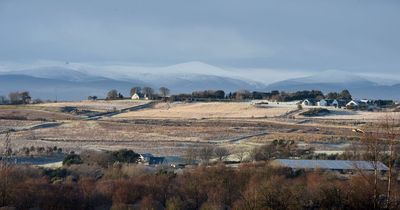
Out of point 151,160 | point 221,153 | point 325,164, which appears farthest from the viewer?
point 221,153

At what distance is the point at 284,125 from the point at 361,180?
41760mm

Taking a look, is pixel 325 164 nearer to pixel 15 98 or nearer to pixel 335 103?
pixel 335 103

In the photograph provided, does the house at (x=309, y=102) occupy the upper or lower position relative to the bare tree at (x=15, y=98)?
lower

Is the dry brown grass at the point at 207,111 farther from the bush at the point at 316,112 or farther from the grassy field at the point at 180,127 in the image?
the bush at the point at 316,112

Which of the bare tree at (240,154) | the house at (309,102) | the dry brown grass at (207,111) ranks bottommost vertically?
the bare tree at (240,154)

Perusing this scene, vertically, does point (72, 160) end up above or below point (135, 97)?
below

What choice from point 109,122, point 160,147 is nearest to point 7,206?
point 160,147

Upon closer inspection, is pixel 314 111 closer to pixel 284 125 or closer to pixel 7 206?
pixel 284 125

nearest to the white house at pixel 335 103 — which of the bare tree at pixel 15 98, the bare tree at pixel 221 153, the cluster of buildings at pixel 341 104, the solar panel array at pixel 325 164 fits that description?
the cluster of buildings at pixel 341 104

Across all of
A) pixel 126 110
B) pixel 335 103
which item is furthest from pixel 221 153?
pixel 335 103

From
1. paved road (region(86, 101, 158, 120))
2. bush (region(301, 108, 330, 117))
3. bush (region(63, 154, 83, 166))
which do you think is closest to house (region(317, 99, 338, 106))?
bush (region(301, 108, 330, 117))

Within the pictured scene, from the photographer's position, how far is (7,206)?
18.2 m

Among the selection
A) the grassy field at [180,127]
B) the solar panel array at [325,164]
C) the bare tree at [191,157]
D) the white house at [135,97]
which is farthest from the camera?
the white house at [135,97]

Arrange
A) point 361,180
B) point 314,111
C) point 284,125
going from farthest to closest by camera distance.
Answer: point 314,111
point 284,125
point 361,180
